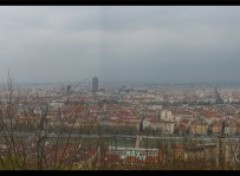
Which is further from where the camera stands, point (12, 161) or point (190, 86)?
point (12, 161)

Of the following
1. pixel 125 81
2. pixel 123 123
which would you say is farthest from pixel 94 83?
pixel 123 123

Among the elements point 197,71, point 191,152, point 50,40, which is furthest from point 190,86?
point 50,40

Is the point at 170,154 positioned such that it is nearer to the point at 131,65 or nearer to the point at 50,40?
the point at 131,65

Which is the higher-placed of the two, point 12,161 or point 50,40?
point 50,40

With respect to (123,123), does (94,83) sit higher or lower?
higher

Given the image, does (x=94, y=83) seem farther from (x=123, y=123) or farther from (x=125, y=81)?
(x=123, y=123)

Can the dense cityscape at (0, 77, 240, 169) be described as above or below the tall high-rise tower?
below

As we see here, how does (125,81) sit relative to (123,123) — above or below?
above

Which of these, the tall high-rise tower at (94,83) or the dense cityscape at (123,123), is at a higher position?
the tall high-rise tower at (94,83)
